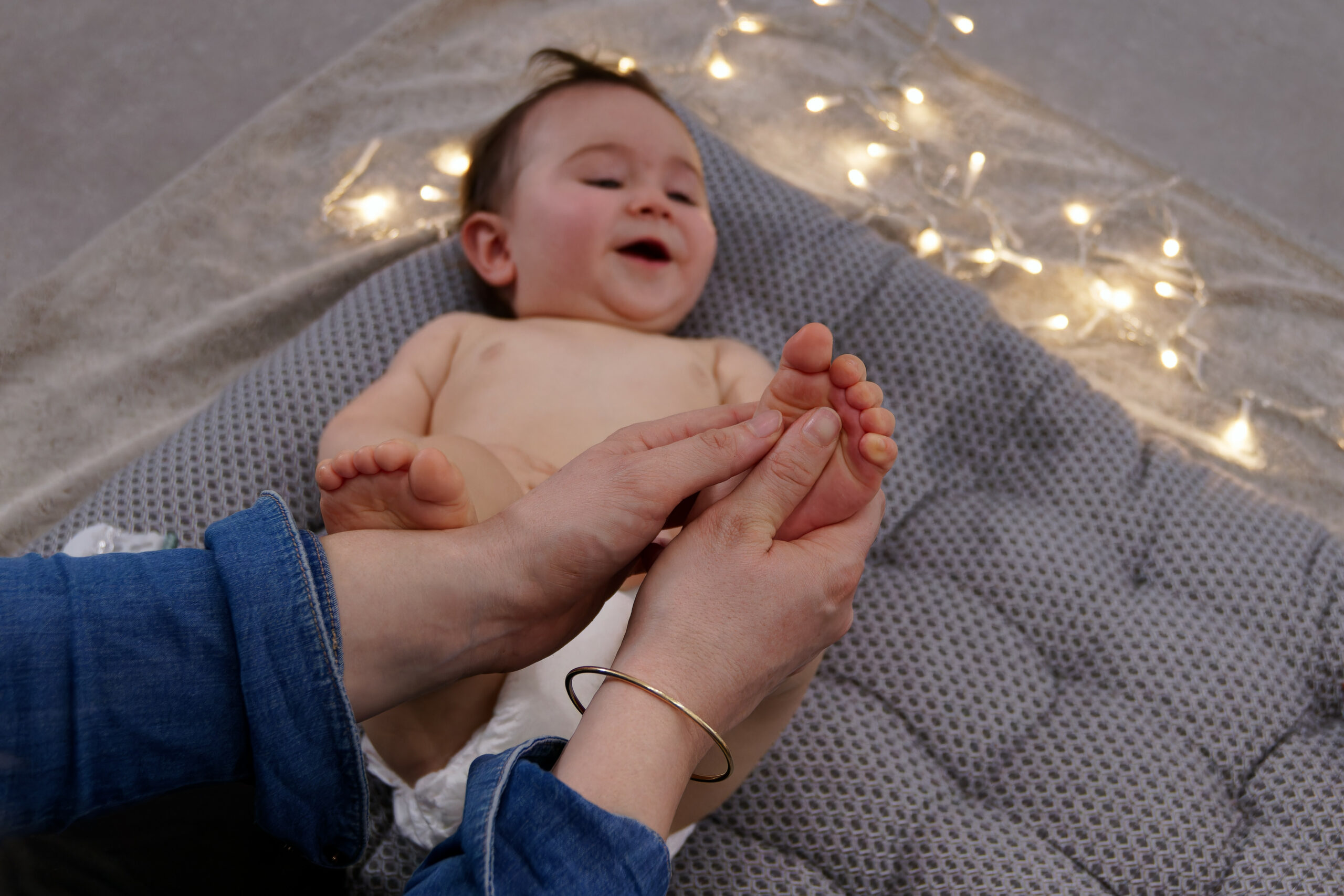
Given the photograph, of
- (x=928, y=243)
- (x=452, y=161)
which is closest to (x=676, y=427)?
(x=928, y=243)

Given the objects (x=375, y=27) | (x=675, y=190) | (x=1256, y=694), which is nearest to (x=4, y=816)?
(x=675, y=190)

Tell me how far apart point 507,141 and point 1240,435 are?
1187 millimetres

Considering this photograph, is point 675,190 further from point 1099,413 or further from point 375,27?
point 375,27

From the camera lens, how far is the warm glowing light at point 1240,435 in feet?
4.78

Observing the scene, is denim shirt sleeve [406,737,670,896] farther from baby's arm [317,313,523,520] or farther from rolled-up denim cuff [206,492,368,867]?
baby's arm [317,313,523,520]

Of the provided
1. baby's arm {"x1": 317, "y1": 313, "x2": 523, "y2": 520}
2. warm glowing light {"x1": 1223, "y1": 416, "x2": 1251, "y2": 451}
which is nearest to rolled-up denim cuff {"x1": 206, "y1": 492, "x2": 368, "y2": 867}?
baby's arm {"x1": 317, "y1": 313, "x2": 523, "y2": 520}

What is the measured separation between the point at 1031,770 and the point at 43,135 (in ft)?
6.19

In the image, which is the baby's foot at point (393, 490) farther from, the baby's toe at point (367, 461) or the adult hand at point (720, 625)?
the adult hand at point (720, 625)

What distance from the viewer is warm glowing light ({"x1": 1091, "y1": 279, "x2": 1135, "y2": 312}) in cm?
159

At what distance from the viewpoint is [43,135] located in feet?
5.62

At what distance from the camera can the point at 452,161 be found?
1.69 m

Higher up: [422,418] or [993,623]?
[422,418]

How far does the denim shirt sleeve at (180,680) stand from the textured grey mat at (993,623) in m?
0.35

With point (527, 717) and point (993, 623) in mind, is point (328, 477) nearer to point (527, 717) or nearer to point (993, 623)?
point (527, 717)
